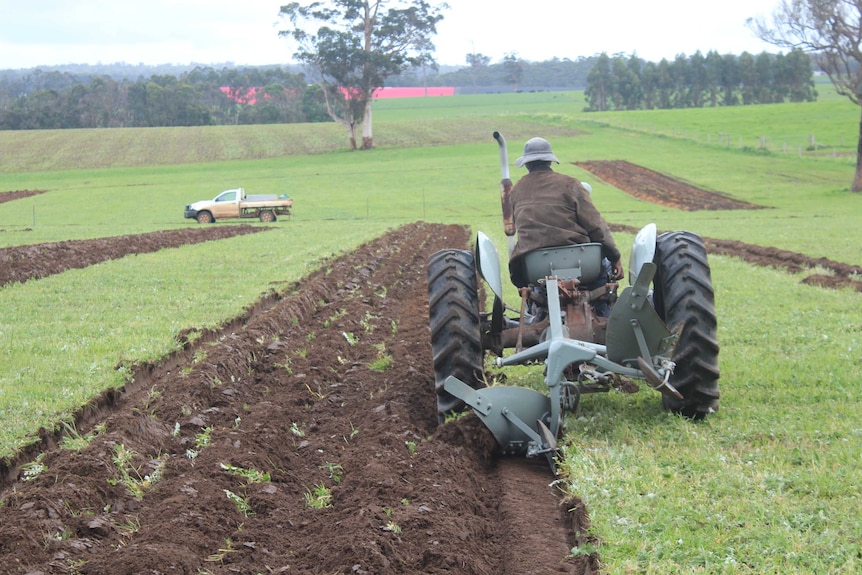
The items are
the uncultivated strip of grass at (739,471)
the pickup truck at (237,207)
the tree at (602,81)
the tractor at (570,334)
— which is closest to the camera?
the uncultivated strip of grass at (739,471)

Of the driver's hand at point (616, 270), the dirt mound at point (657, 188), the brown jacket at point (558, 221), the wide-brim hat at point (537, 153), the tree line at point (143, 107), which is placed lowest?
the dirt mound at point (657, 188)

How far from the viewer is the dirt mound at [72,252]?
16.5m

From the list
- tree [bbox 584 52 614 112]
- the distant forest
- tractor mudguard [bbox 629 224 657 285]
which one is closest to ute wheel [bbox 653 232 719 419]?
tractor mudguard [bbox 629 224 657 285]

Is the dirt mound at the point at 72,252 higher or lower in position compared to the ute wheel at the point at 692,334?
lower

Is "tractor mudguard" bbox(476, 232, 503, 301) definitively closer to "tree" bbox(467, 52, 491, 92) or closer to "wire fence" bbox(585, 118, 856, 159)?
"wire fence" bbox(585, 118, 856, 159)

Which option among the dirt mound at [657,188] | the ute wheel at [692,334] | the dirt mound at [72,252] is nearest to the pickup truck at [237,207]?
the dirt mound at [72,252]

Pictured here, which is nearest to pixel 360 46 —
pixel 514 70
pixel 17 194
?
pixel 17 194

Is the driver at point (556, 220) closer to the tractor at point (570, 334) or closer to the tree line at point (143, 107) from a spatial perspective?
the tractor at point (570, 334)

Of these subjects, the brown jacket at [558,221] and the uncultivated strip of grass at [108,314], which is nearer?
the brown jacket at [558,221]

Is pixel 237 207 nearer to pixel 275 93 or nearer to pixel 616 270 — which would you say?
pixel 616 270

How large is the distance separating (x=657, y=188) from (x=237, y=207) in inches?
838

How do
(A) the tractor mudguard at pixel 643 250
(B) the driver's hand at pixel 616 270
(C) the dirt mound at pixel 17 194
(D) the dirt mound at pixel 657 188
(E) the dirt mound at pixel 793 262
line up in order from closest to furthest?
(A) the tractor mudguard at pixel 643 250, (B) the driver's hand at pixel 616 270, (E) the dirt mound at pixel 793 262, (D) the dirt mound at pixel 657 188, (C) the dirt mound at pixel 17 194

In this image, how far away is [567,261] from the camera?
7191 millimetres

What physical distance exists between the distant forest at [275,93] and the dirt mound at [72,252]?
6778cm
